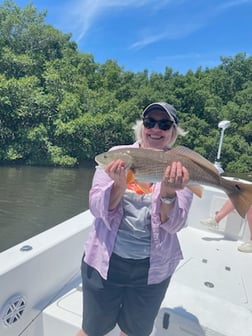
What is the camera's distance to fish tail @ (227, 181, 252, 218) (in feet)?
5.31

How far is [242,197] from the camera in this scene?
5.33 ft

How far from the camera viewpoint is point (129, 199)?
1495mm

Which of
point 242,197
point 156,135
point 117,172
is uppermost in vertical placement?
point 156,135

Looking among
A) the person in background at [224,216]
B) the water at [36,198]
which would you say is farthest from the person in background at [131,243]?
the water at [36,198]

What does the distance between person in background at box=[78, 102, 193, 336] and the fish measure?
5cm

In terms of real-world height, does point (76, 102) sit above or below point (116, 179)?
above

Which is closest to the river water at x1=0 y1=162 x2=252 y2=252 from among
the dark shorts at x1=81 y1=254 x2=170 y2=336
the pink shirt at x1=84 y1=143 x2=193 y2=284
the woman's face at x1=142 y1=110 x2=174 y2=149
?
the dark shorts at x1=81 y1=254 x2=170 y2=336

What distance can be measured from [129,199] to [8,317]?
1.10 metres

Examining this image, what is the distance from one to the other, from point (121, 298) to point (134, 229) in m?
0.37

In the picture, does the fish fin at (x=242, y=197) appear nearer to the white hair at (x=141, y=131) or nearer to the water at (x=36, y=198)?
the white hair at (x=141, y=131)

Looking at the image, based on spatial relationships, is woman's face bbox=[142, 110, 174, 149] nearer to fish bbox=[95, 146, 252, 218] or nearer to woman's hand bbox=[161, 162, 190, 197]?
fish bbox=[95, 146, 252, 218]

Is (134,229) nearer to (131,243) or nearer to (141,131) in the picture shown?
(131,243)

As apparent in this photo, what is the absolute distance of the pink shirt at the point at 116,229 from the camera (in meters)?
1.46

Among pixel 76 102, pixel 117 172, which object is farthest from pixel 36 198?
pixel 117 172
